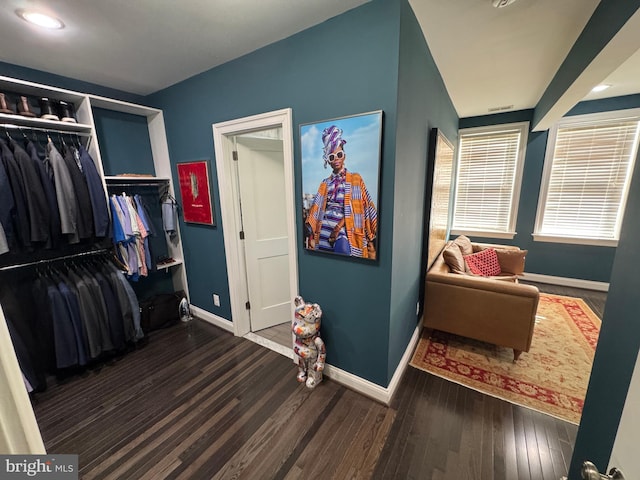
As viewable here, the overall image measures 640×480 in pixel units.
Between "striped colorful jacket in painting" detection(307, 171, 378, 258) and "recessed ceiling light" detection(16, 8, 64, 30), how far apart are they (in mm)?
1897

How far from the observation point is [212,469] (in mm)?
1443

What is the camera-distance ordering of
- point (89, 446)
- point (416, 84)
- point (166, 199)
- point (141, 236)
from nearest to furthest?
point (89, 446), point (416, 84), point (141, 236), point (166, 199)

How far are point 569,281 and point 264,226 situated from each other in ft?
14.5

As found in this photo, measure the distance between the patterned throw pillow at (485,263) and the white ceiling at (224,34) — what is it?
173cm

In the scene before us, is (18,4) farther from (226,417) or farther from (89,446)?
(226,417)

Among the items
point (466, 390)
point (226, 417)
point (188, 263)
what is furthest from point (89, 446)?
point (466, 390)

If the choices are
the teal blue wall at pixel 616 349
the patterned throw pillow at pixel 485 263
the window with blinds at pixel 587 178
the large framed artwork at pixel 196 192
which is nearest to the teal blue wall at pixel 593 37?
the teal blue wall at pixel 616 349

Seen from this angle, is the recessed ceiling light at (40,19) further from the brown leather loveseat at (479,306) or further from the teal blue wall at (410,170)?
the brown leather loveseat at (479,306)

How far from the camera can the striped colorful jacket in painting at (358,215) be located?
1.63 m

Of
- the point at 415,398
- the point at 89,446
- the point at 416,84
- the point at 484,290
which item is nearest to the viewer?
the point at 89,446

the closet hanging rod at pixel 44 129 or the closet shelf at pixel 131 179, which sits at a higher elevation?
the closet hanging rod at pixel 44 129

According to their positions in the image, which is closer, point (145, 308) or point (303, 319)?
point (303, 319)

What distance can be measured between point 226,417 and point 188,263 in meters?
1.77

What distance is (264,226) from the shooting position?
2.68m
